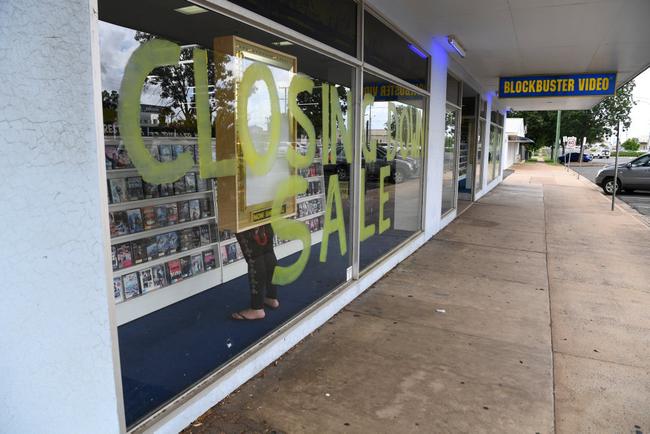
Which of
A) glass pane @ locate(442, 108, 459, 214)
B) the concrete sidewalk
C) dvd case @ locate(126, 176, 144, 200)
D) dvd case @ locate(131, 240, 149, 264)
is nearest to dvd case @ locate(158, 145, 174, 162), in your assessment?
dvd case @ locate(126, 176, 144, 200)

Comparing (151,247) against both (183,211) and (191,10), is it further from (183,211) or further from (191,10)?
(191,10)

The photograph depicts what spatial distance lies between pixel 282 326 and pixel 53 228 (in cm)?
201

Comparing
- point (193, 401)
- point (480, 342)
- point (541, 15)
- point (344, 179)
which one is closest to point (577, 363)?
point (480, 342)

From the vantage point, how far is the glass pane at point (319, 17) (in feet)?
10.6

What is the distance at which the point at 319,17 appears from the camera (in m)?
3.87

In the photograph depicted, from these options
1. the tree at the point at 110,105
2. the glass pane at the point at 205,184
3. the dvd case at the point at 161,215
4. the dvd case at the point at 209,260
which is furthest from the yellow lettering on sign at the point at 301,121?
the tree at the point at 110,105

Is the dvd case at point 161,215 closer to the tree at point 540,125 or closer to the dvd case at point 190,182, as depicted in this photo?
the dvd case at point 190,182

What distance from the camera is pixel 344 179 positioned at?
15.2 feet

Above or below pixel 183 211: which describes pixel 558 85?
above

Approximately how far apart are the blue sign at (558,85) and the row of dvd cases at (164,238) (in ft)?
26.8

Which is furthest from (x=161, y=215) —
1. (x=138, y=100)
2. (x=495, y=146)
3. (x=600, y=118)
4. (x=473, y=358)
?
(x=600, y=118)

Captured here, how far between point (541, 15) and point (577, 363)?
14.0 feet

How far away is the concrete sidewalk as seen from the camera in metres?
2.87

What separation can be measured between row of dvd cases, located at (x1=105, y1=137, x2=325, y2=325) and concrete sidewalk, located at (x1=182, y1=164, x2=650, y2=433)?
0.83m
